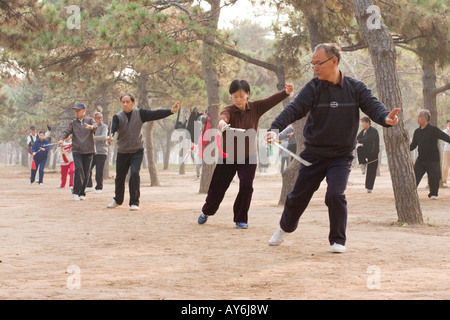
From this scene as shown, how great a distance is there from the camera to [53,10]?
14.6m

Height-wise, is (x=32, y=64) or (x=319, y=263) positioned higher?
(x=32, y=64)

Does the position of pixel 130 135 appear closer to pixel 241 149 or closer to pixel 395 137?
pixel 241 149

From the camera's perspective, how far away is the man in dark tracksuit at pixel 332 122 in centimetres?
595

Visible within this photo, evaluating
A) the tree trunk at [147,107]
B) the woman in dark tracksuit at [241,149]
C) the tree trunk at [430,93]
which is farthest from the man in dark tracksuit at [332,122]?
the tree trunk at [147,107]

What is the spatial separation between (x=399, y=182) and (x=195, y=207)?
4.18 meters

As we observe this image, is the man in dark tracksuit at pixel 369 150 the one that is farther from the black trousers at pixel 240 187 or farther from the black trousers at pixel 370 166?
the black trousers at pixel 240 187

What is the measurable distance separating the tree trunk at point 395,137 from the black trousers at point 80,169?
6502 mm

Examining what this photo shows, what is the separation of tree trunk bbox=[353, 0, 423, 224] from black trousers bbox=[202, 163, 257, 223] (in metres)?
2.04

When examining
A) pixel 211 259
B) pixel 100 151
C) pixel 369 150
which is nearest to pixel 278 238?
pixel 211 259

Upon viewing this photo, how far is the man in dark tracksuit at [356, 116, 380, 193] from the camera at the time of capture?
16.3 metres

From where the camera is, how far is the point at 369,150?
53.9 feet

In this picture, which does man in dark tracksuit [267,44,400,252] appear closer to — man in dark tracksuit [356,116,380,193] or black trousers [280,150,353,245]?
black trousers [280,150,353,245]
